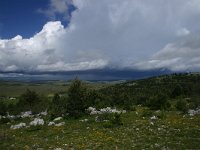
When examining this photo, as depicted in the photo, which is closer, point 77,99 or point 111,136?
point 111,136

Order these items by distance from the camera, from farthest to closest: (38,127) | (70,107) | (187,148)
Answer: (70,107) < (38,127) < (187,148)

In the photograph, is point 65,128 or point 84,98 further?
point 84,98

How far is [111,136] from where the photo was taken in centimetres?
2759

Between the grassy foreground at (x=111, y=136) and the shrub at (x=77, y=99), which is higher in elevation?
the shrub at (x=77, y=99)

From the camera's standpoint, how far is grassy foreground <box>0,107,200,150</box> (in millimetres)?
23828

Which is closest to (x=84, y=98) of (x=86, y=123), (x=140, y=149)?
(x=86, y=123)

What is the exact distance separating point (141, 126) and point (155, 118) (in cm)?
627

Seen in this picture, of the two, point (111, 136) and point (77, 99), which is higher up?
point (77, 99)

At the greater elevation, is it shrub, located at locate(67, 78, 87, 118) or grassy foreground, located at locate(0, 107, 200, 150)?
shrub, located at locate(67, 78, 87, 118)

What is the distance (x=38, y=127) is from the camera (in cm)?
3575

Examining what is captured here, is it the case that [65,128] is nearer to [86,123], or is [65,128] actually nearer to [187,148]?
[86,123]

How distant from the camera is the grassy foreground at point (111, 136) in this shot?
23.8 metres

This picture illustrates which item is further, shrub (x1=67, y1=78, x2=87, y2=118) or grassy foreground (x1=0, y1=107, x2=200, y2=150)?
shrub (x1=67, y1=78, x2=87, y2=118)

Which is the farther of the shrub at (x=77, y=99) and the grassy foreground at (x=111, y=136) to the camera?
the shrub at (x=77, y=99)
